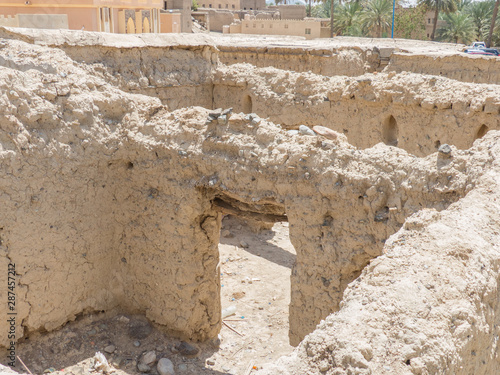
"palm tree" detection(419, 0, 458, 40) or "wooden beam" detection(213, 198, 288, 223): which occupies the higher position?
"palm tree" detection(419, 0, 458, 40)

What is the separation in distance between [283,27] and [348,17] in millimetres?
9150

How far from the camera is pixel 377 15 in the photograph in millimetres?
28219

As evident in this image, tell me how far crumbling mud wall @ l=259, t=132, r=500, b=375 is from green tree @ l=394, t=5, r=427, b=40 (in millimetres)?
30350

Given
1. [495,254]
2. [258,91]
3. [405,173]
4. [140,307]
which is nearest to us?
[495,254]

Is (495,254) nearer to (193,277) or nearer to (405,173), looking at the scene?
(405,173)

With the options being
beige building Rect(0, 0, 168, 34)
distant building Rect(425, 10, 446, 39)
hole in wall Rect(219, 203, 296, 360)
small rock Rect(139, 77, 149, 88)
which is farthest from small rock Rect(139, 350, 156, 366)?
distant building Rect(425, 10, 446, 39)

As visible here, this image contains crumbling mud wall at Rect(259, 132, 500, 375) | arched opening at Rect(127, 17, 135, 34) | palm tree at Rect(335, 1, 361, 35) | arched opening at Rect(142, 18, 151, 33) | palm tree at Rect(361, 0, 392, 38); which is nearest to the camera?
crumbling mud wall at Rect(259, 132, 500, 375)

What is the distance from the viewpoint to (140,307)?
7047 millimetres

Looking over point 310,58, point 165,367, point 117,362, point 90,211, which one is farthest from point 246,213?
point 310,58

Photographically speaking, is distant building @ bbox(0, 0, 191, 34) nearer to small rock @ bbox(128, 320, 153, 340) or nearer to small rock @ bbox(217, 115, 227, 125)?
small rock @ bbox(217, 115, 227, 125)

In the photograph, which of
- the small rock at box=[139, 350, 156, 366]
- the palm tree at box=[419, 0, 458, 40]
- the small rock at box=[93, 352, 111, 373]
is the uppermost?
the palm tree at box=[419, 0, 458, 40]

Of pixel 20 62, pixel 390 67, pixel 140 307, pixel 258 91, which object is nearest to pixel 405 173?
pixel 140 307

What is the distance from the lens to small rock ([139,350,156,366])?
6520 millimetres

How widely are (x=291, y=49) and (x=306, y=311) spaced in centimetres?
810
